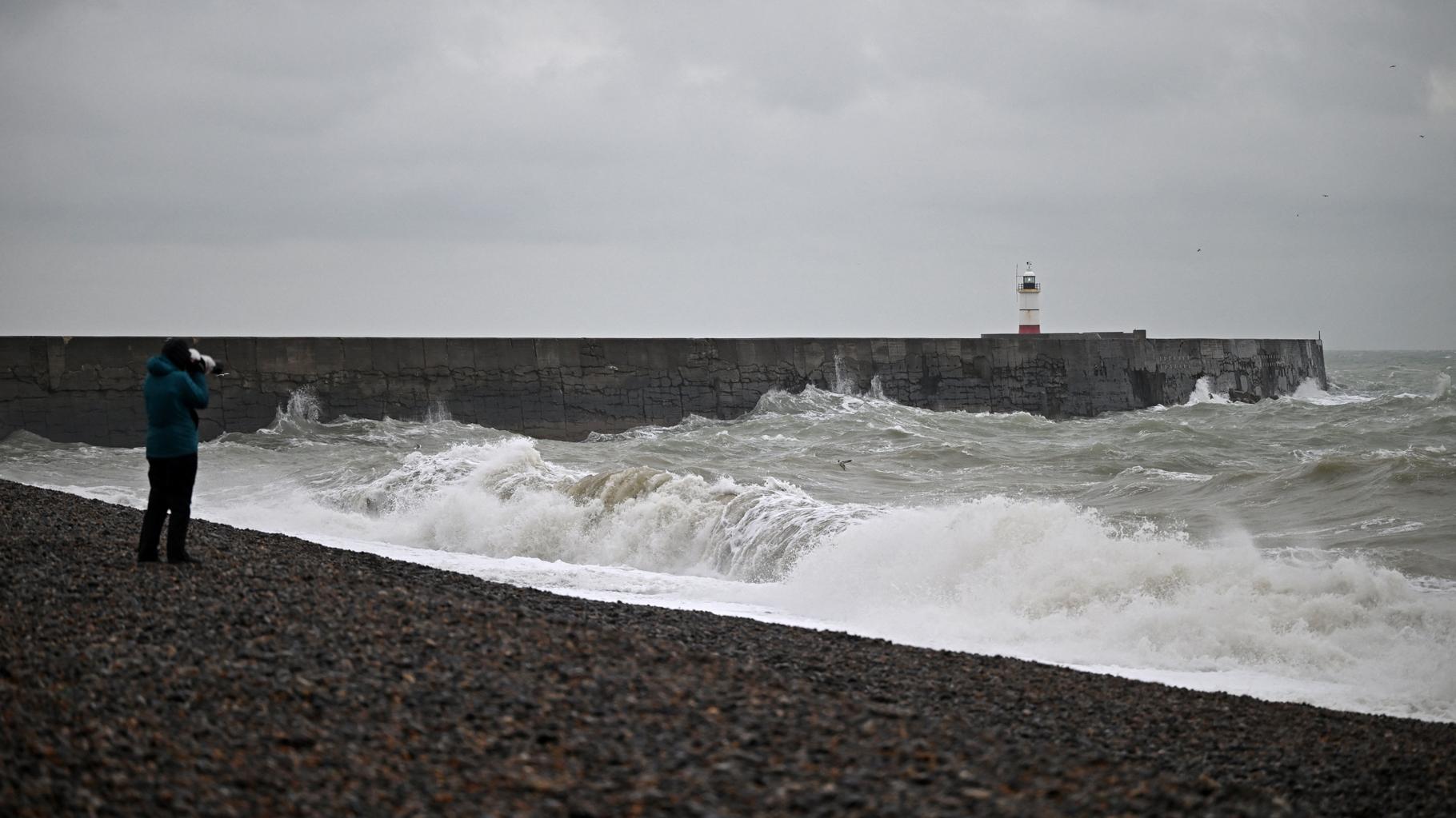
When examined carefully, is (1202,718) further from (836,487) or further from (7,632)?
(836,487)

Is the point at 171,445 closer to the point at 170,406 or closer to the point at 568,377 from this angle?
the point at 170,406

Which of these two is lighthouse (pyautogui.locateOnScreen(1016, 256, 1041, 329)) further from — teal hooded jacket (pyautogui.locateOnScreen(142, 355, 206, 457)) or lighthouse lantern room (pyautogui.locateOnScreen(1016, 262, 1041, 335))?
teal hooded jacket (pyautogui.locateOnScreen(142, 355, 206, 457))

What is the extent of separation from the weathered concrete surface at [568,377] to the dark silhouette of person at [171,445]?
13.4 m

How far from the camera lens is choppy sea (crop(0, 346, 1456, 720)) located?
6.57 m

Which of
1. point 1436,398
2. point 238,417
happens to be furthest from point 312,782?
point 1436,398

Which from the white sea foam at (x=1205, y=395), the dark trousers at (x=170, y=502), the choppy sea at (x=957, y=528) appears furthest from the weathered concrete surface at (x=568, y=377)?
the dark trousers at (x=170, y=502)

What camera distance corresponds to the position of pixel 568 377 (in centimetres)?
2231

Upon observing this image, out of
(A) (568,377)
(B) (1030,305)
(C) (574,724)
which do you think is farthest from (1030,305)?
(C) (574,724)

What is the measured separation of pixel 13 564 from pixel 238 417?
13992 millimetres

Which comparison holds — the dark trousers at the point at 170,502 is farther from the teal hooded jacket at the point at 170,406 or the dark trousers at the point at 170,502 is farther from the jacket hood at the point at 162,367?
the jacket hood at the point at 162,367

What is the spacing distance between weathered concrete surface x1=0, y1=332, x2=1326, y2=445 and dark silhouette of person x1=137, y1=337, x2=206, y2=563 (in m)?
13.4

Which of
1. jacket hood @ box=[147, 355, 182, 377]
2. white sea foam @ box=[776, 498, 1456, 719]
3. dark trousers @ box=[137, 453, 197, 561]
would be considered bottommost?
white sea foam @ box=[776, 498, 1456, 719]

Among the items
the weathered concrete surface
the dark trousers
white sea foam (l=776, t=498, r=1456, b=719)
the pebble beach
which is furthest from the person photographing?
the weathered concrete surface

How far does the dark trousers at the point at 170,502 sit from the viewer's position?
254 inches
